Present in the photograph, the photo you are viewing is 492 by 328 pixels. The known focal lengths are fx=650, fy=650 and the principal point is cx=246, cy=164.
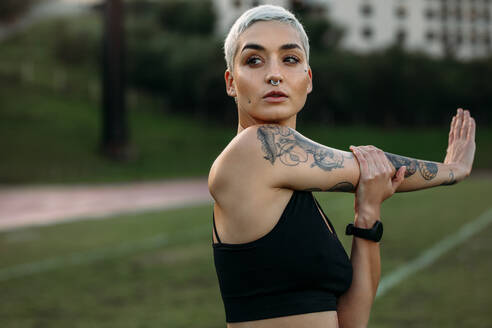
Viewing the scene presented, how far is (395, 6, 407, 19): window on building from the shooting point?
243 ft

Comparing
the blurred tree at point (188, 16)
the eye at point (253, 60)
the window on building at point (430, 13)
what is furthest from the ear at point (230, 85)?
the window on building at point (430, 13)

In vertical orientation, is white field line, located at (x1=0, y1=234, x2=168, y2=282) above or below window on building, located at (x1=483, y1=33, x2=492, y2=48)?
below

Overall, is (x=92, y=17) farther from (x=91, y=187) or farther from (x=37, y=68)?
(x=91, y=187)

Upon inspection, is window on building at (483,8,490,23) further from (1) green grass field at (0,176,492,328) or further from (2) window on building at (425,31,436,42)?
(1) green grass field at (0,176,492,328)

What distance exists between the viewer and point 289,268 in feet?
6.01

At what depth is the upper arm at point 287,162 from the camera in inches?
72.7

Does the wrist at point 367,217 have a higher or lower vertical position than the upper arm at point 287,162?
lower

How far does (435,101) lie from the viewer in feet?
163

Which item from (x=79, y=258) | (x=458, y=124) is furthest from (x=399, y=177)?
(x=79, y=258)

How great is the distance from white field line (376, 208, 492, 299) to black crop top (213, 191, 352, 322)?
5752mm

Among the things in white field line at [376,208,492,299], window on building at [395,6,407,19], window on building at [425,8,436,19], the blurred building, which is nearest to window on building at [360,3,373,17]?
the blurred building

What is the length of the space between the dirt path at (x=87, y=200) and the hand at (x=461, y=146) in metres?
13.6

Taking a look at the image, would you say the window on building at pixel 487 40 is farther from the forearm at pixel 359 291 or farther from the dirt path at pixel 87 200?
the forearm at pixel 359 291

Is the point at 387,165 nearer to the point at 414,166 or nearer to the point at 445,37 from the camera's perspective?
the point at 414,166
